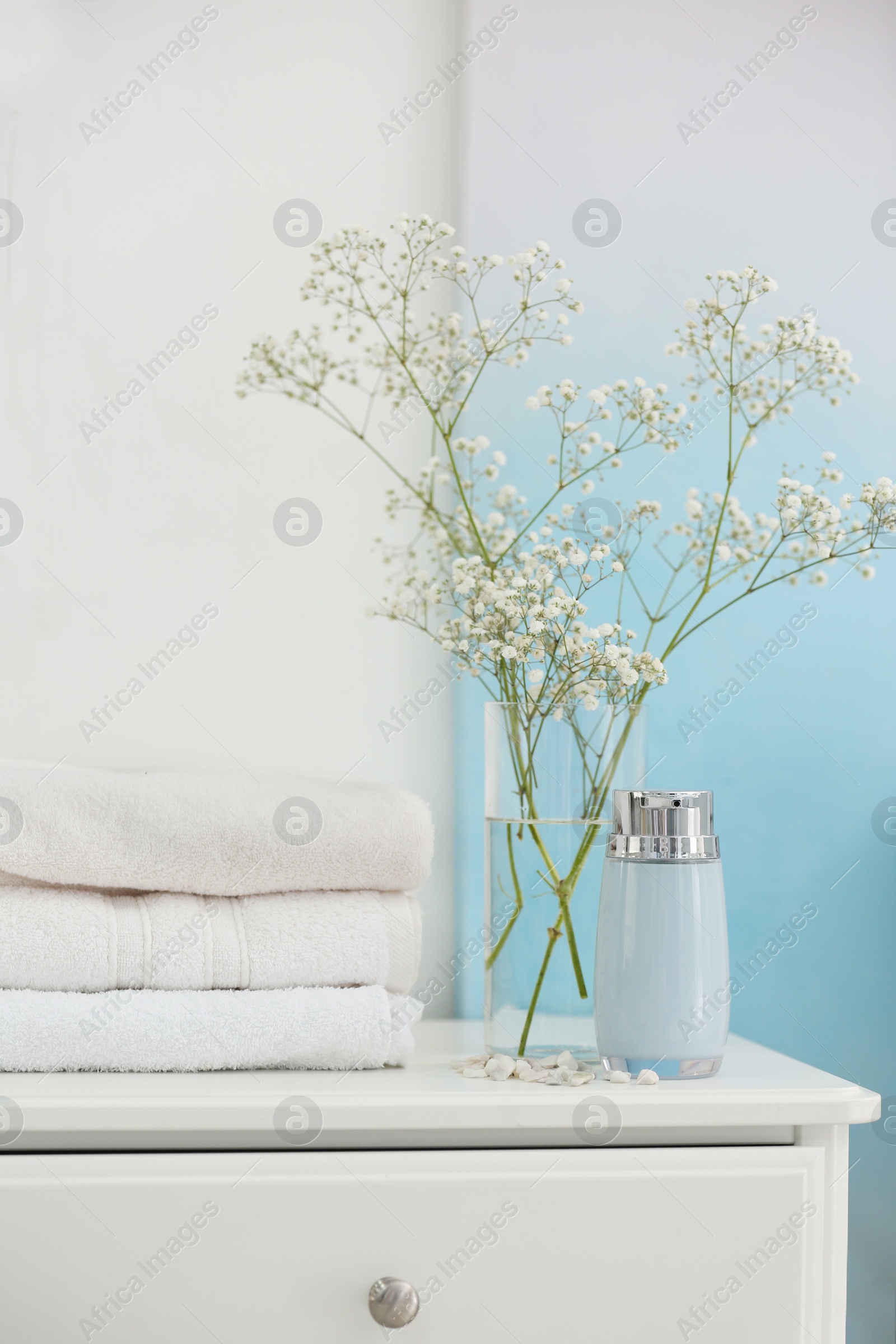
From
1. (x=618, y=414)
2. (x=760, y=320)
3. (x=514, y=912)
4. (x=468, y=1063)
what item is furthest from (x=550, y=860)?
(x=760, y=320)

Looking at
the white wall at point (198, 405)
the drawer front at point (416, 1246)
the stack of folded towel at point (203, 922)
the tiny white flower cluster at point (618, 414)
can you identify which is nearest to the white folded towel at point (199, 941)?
the stack of folded towel at point (203, 922)

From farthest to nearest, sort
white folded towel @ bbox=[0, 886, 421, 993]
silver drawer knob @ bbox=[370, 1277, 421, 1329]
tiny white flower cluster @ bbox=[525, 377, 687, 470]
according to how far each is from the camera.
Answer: tiny white flower cluster @ bbox=[525, 377, 687, 470] → white folded towel @ bbox=[0, 886, 421, 993] → silver drawer knob @ bbox=[370, 1277, 421, 1329]

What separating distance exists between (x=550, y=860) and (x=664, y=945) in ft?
0.34

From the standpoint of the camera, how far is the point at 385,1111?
612 millimetres

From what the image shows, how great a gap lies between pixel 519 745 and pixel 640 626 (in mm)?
302

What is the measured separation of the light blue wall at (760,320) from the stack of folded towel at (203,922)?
0.25 meters

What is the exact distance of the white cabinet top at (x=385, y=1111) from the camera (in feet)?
→ 1.96

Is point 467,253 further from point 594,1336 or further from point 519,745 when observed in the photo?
point 594,1336

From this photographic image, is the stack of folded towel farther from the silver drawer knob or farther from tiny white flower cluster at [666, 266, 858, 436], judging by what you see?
tiny white flower cluster at [666, 266, 858, 436]

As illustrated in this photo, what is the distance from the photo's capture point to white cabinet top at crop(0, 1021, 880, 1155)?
598mm

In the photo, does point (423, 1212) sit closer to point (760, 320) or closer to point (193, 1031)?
point (193, 1031)

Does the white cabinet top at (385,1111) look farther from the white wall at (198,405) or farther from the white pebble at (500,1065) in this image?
the white wall at (198,405)

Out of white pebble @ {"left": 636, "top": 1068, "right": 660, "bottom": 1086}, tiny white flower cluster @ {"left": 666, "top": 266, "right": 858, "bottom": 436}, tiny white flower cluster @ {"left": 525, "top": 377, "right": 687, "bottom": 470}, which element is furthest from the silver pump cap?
tiny white flower cluster @ {"left": 666, "top": 266, "right": 858, "bottom": 436}

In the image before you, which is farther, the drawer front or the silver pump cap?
the silver pump cap
